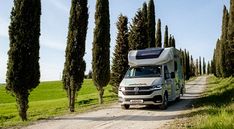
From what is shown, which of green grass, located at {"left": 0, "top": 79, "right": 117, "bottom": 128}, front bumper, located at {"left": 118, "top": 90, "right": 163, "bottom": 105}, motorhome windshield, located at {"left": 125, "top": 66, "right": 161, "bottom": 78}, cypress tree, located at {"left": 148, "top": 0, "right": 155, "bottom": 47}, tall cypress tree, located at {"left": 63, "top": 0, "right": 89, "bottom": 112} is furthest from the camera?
cypress tree, located at {"left": 148, "top": 0, "right": 155, "bottom": 47}

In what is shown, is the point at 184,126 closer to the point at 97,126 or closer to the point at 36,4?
the point at 97,126

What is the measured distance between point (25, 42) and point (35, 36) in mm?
668

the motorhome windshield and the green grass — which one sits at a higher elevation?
the motorhome windshield

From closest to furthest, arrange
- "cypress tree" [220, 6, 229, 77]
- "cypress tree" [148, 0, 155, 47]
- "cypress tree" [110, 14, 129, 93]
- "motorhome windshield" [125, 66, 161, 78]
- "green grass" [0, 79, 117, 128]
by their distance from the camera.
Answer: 1. "motorhome windshield" [125, 66, 161, 78]
2. "green grass" [0, 79, 117, 128]
3. "cypress tree" [110, 14, 129, 93]
4. "cypress tree" [148, 0, 155, 47]
5. "cypress tree" [220, 6, 229, 77]

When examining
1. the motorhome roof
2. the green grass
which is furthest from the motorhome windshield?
the green grass

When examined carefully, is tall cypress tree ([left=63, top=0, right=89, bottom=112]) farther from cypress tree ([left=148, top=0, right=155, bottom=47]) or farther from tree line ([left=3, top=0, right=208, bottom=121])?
cypress tree ([left=148, top=0, right=155, bottom=47])

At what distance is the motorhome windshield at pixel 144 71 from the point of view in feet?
67.4

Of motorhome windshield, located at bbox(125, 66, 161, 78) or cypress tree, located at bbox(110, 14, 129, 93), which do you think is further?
cypress tree, located at bbox(110, 14, 129, 93)

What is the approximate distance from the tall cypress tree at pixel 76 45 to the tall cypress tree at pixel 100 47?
6.31 m

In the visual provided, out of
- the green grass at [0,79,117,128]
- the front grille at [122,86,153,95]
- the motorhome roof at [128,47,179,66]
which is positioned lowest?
the green grass at [0,79,117,128]

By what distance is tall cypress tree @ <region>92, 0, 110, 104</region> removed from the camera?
31312 millimetres

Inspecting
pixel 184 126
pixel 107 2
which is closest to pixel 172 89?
pixel 184 126

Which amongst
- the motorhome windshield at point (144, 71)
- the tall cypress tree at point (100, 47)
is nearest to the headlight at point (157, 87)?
the motorhome windshield at point (144, 71)

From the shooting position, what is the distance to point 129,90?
19422 mm
